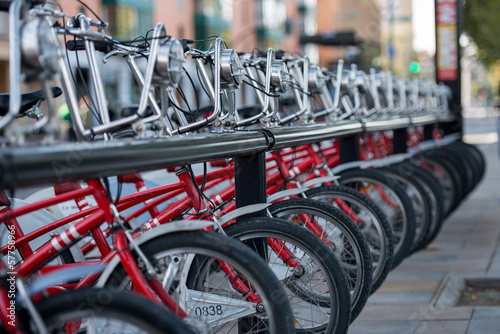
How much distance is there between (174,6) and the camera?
37125mm

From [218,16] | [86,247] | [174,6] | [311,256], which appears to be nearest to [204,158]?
[311,256]

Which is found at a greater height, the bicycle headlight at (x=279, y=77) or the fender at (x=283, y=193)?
the bicycle headlight at (x=279, y=77)

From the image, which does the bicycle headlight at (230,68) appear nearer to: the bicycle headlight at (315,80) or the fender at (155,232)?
the fender at (155,232)

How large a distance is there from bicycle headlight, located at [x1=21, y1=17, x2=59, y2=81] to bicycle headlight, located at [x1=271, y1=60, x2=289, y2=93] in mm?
1911

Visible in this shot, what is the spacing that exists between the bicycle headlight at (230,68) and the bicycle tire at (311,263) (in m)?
0.68

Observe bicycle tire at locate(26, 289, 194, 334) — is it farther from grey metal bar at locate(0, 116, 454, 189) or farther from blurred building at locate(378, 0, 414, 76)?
blurred building at locate(378, 0, 414, 76)

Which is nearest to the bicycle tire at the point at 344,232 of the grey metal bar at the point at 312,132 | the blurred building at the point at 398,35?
the grey metal bar at the point at 312,132

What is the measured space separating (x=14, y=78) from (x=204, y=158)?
0.81m

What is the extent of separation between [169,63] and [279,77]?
56.0 inches

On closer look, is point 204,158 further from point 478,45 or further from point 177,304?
point 478,45

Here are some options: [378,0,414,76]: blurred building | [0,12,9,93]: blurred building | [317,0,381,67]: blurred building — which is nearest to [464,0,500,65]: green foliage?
[378,0,414,76]: blurred building

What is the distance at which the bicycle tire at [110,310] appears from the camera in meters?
1.93

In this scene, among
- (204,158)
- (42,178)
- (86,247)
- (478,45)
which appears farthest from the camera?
(478,45)

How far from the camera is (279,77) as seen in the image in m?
3.91
